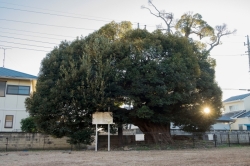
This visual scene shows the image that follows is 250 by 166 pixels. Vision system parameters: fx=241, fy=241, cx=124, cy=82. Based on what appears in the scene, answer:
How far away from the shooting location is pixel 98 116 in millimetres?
15281

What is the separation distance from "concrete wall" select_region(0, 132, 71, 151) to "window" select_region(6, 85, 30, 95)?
17.8 feet

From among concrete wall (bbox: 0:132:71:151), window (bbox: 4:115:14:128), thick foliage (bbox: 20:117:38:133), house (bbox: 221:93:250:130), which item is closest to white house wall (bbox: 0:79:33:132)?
window (bbox: 4:115:14:128)

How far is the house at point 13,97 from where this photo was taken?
20766mm

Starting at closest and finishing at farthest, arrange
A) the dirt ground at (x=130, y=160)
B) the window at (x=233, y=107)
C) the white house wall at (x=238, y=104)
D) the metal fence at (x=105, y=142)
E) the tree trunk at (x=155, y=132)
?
the dirt ground at (x=130, y=160) < the metal fence at (x=105, y=142) < the tree trunk at (x=155, y=132) < the white house wall at (x=238, y=104) < the window at (x=233, y=107)

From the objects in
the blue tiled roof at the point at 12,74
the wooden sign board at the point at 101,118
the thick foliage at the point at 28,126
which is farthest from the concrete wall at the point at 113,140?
the blue tiled roof at the point at 12,74

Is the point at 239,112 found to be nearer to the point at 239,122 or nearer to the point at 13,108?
the point at 239,122

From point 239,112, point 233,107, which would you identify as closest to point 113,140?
point 239,112

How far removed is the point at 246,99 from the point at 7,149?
29688mm

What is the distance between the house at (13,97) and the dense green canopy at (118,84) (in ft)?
19.5

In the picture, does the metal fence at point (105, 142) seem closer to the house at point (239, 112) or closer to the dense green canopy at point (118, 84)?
the dense green canopy at point (118, 84)

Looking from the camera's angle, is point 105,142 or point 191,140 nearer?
point 105,142

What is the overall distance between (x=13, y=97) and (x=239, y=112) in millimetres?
28099

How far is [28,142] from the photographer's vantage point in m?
17.3

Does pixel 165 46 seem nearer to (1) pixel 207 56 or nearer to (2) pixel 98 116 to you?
(1) pixel 207 56
